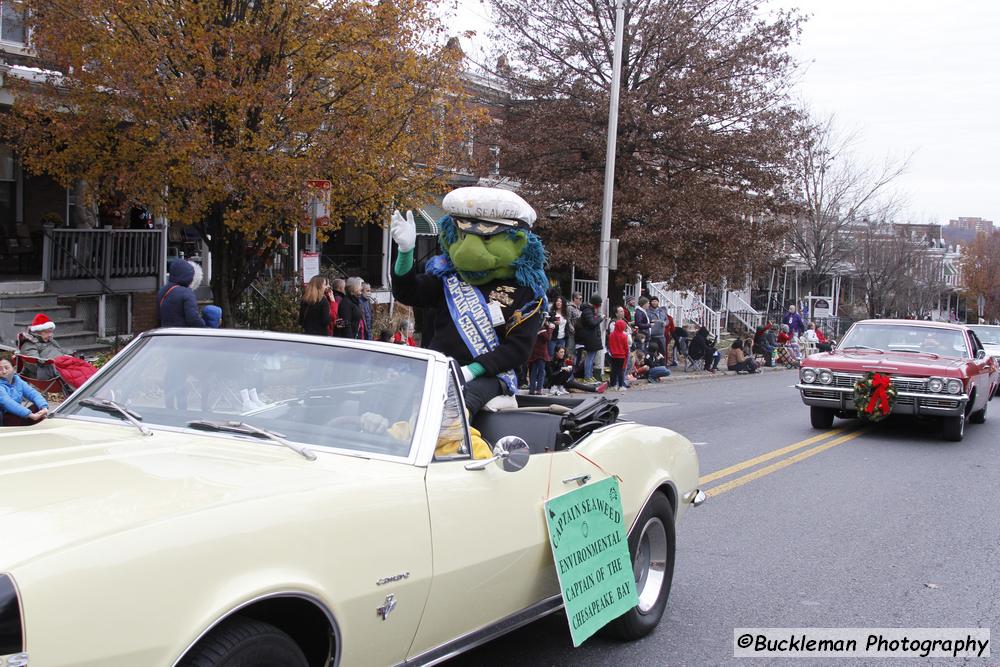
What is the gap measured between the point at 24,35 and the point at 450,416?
46.2 ft

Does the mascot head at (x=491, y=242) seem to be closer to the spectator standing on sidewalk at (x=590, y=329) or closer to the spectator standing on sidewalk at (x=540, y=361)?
the spectator standing on sidewalk at (x=540, y=361)

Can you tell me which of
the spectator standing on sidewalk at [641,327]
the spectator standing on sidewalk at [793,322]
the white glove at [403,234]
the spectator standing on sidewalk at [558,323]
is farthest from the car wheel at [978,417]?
the spectator standing on sidewalk at [793,322]

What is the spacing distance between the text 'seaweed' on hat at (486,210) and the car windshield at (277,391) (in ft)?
6.68

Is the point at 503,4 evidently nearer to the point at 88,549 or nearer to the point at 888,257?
the point at 88,549

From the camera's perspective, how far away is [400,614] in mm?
3355

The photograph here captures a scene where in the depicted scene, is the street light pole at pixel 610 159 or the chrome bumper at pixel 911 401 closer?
the chrome bumper at pixel 911 401

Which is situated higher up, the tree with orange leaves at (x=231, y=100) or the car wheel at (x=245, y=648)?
the tree with orange leaves at (x=231, y=100)

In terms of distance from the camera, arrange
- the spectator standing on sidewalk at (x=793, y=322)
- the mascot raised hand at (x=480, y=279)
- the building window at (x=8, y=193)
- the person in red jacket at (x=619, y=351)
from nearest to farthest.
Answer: the mascot raised hand at (x=480, y=279)
the building window at (x=8, y=193)
the person in red jacket at (x=619, y=351)
the spectator standing on sidewalk at (x=793, y=322)

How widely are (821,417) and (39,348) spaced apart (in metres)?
9.74

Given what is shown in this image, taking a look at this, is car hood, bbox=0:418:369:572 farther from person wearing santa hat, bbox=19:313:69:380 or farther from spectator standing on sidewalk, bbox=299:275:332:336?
spectator standing on sidewalk, bbox=299:275:332:336

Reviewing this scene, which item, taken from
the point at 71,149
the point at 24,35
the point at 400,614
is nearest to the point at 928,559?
the point at 400,614

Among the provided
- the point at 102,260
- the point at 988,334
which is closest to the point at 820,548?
the point at 102,260

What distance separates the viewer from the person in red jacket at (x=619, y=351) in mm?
18516

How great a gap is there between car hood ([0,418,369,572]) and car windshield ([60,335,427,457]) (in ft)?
0.51
